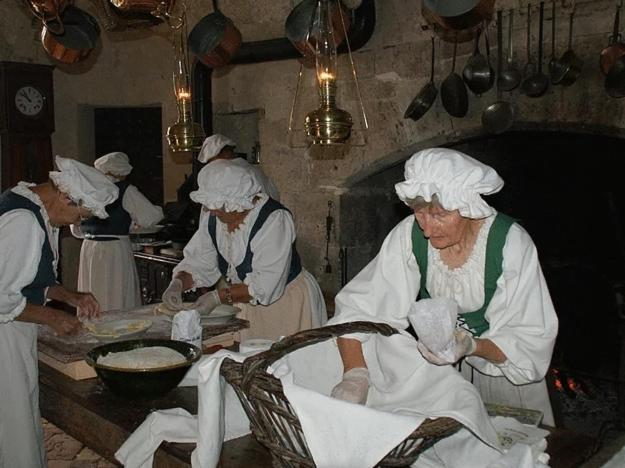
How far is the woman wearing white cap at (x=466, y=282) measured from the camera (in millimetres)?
1831

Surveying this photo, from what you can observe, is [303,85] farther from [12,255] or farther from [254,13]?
[12,255]

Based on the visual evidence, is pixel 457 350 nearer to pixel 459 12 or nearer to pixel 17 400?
pixel 17 400

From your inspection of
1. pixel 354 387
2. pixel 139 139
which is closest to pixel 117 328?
pixel 354 387

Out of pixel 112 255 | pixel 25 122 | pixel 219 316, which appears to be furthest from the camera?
pixel 25 122

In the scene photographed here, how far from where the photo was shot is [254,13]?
549cm

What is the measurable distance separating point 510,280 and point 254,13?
4.16m

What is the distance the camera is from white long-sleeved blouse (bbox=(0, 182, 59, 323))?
8.08 ft

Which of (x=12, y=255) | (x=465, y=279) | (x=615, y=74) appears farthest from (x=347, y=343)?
(x=615, y=74)

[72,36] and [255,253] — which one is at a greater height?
[72,36]

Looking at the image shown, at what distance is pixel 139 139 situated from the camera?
801 cm

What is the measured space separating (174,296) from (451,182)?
5.69 feet

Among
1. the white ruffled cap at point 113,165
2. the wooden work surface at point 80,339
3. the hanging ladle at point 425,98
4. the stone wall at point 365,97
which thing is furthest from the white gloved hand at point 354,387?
the white ruffled cap at point 113,165

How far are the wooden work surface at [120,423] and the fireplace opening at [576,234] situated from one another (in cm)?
246

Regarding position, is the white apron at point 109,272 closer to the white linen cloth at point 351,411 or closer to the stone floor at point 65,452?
the stone floor at point 65,452
